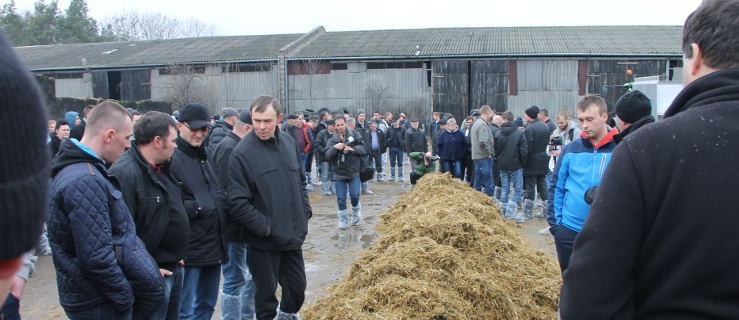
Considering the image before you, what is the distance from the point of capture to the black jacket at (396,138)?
1656cm

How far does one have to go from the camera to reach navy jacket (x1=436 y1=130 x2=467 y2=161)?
Answer: 12000 mm

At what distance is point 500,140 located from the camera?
10.4 metres

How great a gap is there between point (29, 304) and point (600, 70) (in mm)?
29369

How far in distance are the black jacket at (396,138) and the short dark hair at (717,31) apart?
1492 centimetres

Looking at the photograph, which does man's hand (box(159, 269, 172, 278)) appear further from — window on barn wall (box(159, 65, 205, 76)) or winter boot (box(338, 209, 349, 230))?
window on barn wall (box(159, 65, 205, 76))

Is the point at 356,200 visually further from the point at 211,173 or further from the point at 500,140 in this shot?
the point at 211,173

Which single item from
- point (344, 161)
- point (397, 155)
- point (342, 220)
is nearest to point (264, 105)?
point (344, 161)

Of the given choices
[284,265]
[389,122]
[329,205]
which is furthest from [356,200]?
[389,122]

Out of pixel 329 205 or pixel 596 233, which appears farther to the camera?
pixel 329 205

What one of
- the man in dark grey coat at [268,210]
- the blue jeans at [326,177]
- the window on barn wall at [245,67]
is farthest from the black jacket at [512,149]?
the window on barn wall at [245,67]

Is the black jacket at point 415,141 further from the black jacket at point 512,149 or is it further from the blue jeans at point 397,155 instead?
the black jacket at point 512,149

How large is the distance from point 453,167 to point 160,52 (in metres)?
30.2

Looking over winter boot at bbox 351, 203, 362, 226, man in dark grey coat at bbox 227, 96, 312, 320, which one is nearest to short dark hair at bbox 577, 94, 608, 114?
man in dark grey coat at bbox 227, 96, 312, 320

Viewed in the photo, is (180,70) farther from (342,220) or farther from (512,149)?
(512,149)
